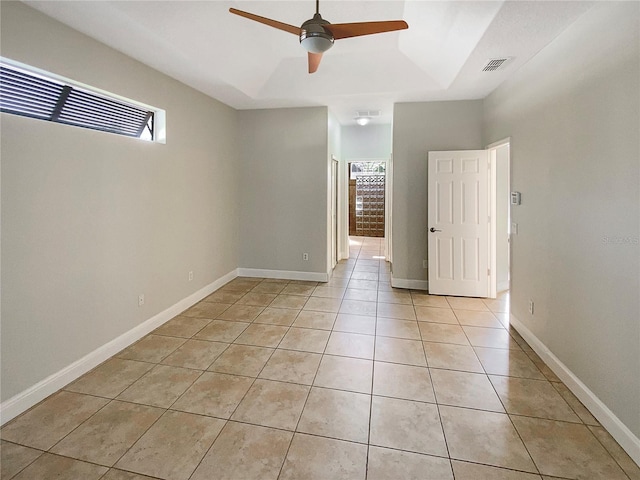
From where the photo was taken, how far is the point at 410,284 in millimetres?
4781

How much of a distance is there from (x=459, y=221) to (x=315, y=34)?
3.21m

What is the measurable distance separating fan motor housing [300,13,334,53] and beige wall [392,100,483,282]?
112 inches

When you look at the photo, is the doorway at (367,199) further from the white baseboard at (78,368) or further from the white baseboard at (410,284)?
the white baseboard at (78,368)

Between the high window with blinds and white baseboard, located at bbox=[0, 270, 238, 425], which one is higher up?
the high window with blinds

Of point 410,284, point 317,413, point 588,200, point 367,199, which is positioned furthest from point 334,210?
point 317,413

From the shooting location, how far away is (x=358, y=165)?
9906mm

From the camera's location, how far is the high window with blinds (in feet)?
6.75

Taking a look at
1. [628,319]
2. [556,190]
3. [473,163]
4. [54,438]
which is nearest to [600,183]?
[556,190]

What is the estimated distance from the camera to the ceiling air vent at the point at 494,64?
2962 mm

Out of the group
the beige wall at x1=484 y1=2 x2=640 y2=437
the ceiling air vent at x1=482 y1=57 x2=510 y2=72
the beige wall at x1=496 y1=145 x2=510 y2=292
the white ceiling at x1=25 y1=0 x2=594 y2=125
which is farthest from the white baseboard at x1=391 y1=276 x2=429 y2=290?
the ceiling air vent at x1=482 y1=57 x2=510 y2=72

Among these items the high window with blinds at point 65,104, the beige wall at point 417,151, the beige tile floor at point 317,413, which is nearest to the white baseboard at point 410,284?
the beige wall at point 417,151

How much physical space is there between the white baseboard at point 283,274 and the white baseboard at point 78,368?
4.84ft

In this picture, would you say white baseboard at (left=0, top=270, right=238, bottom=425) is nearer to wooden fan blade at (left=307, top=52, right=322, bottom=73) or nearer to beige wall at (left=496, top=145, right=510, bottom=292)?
wooden fan blade at (left=307, top=52, right=322, bottom=73)

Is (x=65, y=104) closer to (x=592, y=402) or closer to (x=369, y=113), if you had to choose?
(x=592, y=402)
